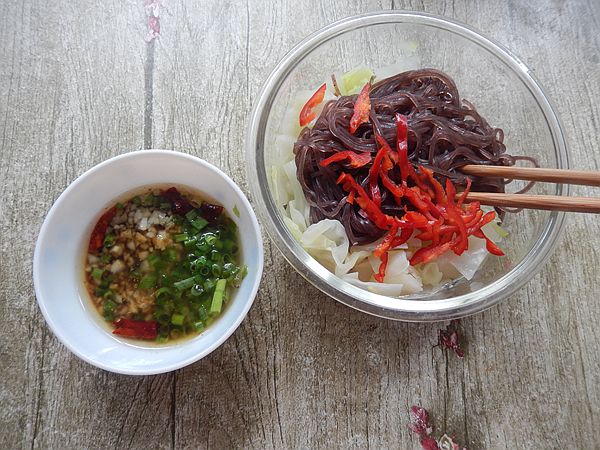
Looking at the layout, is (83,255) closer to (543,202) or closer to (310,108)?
(310,108)

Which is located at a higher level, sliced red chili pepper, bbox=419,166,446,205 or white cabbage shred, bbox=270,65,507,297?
sliced red chili pepper, bbox=419,166,446,205

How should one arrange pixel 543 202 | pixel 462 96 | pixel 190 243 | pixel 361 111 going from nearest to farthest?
pixel 543 202
pixel 361 111
pixel 190 243
pixel 462 96

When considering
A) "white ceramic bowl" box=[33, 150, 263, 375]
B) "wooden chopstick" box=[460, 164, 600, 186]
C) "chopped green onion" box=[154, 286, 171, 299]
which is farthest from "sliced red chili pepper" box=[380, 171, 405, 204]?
"chopped green onion" box=[154, 286, 171, 299]

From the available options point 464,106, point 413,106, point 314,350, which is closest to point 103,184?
point 314,350

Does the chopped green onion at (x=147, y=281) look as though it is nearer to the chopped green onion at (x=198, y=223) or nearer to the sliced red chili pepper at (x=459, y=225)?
the chopped green onion at (x=198, y=223)

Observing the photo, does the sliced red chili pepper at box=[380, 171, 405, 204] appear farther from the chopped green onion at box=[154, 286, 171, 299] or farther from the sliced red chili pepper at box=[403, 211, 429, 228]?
the chopped green onion at box=[154, 286, 171, 299]

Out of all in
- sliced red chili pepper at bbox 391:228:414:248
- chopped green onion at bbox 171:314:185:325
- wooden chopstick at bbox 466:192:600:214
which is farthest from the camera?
chopped green onion at bbox 171:314:185:325

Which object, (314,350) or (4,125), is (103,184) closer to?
(4,125)

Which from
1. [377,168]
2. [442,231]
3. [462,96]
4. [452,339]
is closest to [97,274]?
[377,168]
